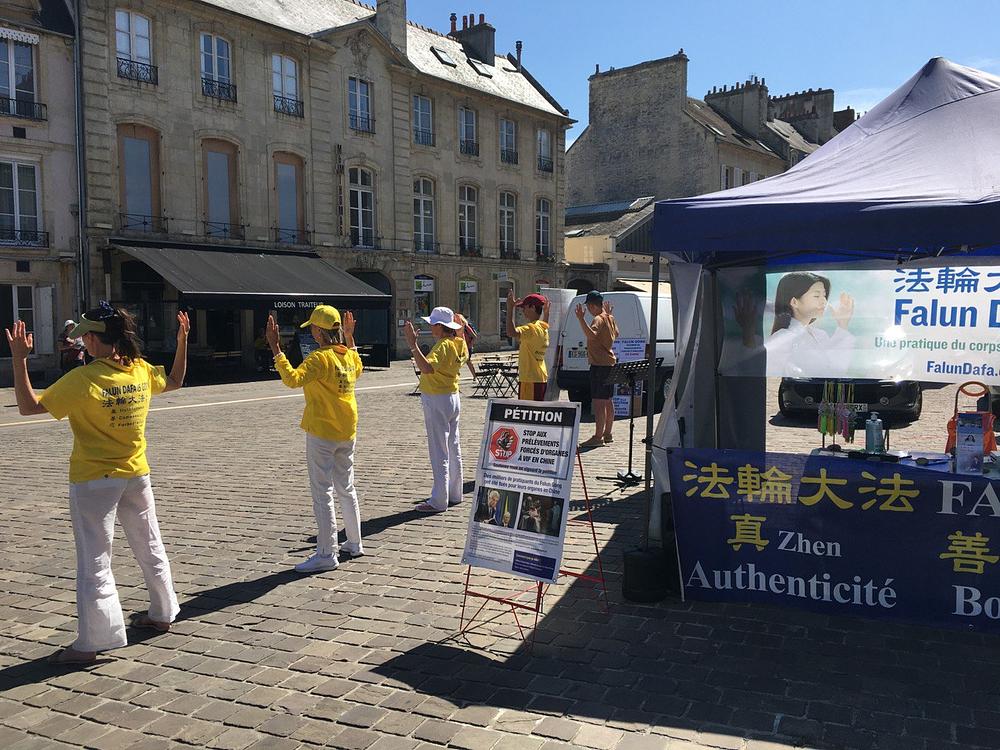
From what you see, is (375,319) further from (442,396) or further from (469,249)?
(442,396)

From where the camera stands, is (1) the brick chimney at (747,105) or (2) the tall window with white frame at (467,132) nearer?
(2) the tall window with white frame at (467,132)

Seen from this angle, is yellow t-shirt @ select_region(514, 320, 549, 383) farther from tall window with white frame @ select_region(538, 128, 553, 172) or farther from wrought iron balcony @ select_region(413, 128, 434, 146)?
tall window with white frame @ select_region(538, 128, 553, 172)

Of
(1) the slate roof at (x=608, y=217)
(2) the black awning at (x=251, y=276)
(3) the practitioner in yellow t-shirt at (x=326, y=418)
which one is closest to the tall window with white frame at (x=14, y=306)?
(2) the black awning at (x=251, y=276)

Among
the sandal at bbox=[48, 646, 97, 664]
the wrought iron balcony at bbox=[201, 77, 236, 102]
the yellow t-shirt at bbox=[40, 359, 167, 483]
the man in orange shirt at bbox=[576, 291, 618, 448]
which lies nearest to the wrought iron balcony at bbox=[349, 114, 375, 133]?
the wrought iron balcony at bbox=[201, 77, 236, 102]

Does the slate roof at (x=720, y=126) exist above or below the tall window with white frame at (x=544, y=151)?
above

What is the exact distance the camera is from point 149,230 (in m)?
24.1

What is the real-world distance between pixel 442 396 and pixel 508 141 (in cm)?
3086

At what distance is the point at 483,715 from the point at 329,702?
745 millimetres

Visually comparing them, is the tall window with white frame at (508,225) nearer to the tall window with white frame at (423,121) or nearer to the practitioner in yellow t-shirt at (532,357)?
the tall window with white frame at (423,121)

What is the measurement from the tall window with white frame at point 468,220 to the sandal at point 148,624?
99.1ft

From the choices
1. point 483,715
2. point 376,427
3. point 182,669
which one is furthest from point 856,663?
point 376,427

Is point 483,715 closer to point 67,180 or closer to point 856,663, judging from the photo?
point 856,663

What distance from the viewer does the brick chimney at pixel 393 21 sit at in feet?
102

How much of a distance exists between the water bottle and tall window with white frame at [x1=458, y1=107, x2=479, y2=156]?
1200 inches
